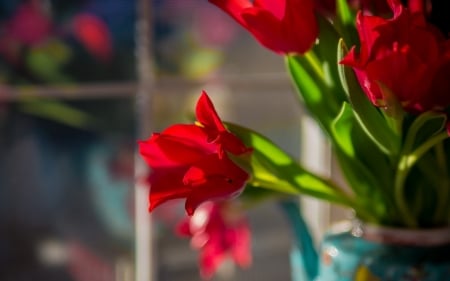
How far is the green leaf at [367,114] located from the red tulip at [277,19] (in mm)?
53

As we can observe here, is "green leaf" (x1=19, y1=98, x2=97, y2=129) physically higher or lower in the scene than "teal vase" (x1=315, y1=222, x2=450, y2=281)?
higher

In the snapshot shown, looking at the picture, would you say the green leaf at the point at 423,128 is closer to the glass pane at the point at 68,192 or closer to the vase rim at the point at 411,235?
the vase rim at the point at 411,235

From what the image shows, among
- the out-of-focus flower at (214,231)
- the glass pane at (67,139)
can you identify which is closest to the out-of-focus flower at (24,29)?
the glass pane at (67,139)

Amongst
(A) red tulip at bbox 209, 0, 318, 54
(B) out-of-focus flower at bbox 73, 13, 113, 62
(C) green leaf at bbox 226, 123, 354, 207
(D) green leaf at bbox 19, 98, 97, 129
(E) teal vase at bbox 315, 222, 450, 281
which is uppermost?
(B) out-of-focus flower at bbox 73, 13, 113, 62

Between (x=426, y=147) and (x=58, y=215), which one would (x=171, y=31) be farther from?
(x=426, y=147)

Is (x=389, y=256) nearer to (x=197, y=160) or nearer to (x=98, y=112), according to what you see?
(x=197, y=160)

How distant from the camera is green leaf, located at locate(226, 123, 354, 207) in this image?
0.72 metres

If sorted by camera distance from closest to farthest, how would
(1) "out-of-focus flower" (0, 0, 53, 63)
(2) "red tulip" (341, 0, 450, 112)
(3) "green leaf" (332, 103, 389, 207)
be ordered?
(2) "red tulip" (341, 0, 450, 112) → (3) "green leaf" (332, 103, 389, 207) → (1) "out-of-focus flower" (0, 0, 53, 63)

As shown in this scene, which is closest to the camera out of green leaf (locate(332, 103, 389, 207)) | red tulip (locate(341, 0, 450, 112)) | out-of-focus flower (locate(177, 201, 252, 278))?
red tulip (locate(341, 0, 450, 112))

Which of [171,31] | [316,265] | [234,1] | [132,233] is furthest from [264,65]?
[234,1]

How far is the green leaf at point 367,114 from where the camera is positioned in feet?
2.12

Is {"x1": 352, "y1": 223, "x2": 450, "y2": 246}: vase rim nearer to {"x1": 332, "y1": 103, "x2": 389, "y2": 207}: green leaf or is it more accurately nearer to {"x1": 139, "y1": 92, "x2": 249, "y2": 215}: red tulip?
{"x1": 332, "y1": 103, "x2": 389, "y2": 207}: green leaf

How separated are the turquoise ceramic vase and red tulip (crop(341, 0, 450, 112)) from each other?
200 mm

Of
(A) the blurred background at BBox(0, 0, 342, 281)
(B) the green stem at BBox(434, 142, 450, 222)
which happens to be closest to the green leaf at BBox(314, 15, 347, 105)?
(B) the green stem at BBox(434, 142, 450, 222)
